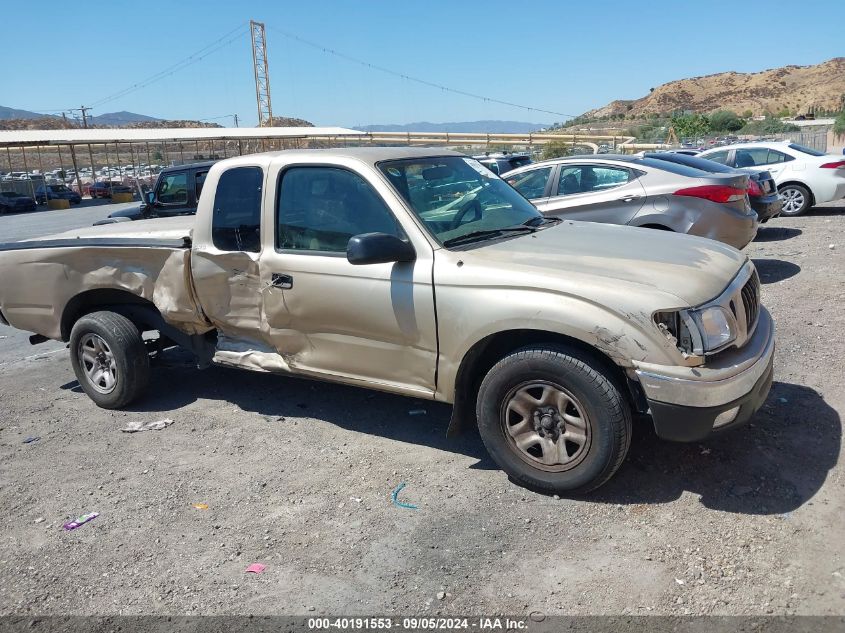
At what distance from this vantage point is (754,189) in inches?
390

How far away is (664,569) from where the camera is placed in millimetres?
3229

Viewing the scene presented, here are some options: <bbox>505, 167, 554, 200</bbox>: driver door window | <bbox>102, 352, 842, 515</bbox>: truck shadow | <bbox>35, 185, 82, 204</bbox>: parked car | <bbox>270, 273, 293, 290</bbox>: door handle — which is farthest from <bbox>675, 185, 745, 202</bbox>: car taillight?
<bbox>35, 185, 82, 204</bbox>: parked car

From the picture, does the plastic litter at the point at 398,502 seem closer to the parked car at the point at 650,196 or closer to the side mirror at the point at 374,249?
the side mirror at the point at 374,249

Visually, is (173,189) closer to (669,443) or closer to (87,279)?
(87,279)

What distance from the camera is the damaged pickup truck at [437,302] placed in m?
3.57

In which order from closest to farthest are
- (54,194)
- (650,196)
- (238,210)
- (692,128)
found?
(238,210)
(650,196)
(54,194)
(692,128)

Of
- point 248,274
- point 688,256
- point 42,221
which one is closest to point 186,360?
point 248,274

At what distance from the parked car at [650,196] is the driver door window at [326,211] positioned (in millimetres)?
4227

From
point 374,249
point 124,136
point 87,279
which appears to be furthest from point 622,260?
point 124,136

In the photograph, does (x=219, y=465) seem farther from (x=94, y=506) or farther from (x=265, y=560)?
(x=265, y=560)

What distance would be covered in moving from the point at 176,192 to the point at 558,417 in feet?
29.1

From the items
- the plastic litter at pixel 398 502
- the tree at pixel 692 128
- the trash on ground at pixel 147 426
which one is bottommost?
the plastic litter at pixel 398 502

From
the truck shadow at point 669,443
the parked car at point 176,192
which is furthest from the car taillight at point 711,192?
the parked car at point 176,192

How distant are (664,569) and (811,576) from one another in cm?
61
